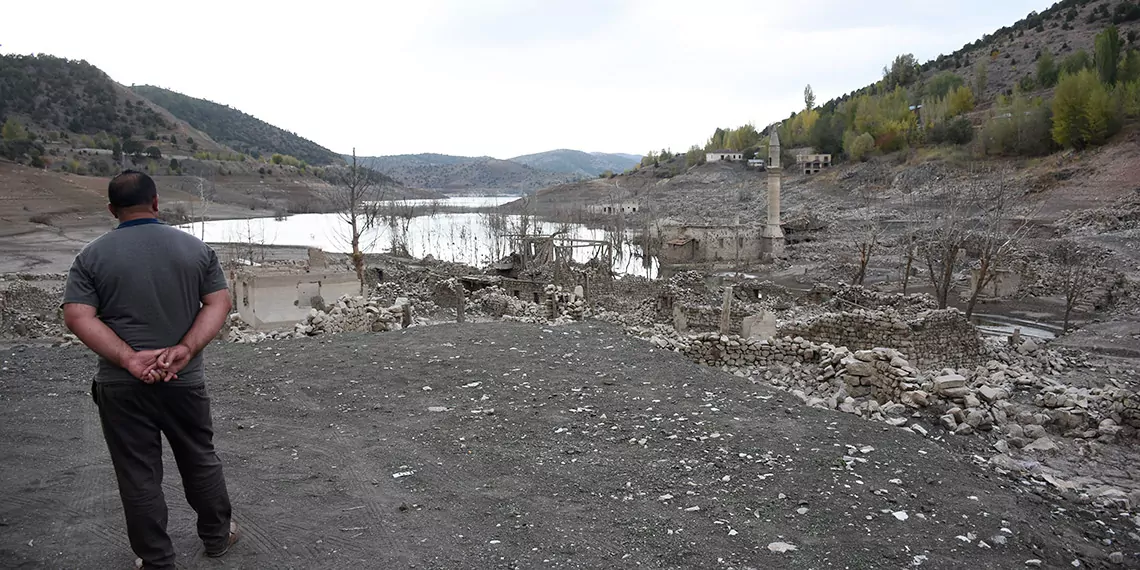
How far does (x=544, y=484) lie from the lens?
484 centimetres

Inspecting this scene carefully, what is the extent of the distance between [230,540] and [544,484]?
1.99 m

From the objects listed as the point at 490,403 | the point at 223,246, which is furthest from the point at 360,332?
the point at 223,246

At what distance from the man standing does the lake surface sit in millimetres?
41896

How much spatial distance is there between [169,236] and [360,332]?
7.69 meters

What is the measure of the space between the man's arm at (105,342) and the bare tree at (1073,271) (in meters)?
21.4

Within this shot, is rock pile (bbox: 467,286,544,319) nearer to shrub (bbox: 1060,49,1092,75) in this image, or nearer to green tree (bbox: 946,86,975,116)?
shrub (bbox: 1060,49,1092,75)

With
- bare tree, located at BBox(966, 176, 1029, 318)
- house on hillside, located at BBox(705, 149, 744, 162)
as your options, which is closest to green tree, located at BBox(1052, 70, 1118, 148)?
bare tree, located at BBox(966, 176, 1029, 318)

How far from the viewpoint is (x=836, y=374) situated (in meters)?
8.31

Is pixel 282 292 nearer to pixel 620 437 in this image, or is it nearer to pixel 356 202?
pixel 356 202

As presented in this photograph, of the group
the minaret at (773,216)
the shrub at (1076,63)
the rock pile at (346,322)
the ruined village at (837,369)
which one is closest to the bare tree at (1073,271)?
the ruined village at (837,369)

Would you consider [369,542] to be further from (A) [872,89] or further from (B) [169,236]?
(A) [872,89]

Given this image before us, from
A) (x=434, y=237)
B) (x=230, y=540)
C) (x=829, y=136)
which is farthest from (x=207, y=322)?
(x=829, y=136)

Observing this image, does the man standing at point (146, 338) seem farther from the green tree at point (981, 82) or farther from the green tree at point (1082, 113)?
the green tree at point (981, 82)

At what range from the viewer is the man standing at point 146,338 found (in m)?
3.20
